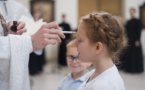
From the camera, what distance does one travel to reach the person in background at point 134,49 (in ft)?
26.3

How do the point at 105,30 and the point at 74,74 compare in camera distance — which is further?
the point at 74,74

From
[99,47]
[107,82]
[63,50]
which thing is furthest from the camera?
[63,50]

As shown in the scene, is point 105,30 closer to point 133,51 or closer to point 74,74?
point 74,74

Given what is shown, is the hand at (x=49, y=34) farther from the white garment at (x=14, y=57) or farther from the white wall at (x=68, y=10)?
the white wall at (x=68, y=10)

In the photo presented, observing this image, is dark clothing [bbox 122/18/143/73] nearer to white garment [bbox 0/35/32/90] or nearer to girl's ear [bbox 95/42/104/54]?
girl's ear [bbox 95/42/104/54]

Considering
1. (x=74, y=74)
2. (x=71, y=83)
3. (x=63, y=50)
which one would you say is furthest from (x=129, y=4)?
(x=71, y=83)

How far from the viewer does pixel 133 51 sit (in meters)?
8.27

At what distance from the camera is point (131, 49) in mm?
8297

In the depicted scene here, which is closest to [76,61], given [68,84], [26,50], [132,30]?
[68,84]

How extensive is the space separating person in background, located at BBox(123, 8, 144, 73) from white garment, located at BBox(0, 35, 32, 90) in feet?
22.7

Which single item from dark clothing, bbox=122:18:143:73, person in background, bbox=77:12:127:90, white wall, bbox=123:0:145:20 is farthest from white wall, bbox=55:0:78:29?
person in background, bbox=77:12:127:90

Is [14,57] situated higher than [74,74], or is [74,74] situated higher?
[14,57]

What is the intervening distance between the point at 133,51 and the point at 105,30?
280 inches

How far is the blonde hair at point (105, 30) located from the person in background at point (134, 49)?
22.1ft
